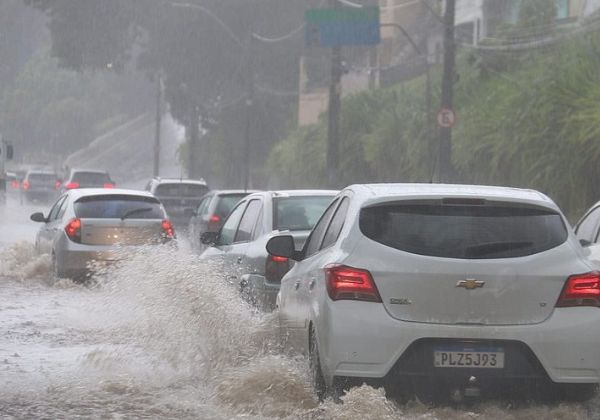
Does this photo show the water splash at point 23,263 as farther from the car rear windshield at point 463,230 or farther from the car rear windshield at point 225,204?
the car rear windshield at point 463,230

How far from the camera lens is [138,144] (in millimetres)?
140750

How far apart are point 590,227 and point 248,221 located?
133 inches

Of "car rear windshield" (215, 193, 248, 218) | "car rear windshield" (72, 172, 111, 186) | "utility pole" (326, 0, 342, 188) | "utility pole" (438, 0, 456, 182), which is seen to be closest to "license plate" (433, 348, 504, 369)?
"car rear windshield" (215, 193, 248, 218)

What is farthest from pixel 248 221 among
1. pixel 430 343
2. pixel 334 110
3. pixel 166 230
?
pixel 334 110

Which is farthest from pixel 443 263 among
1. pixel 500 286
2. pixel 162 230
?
pixel 162 230

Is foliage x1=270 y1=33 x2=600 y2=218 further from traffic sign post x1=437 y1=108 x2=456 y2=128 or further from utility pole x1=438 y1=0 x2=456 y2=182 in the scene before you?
traffic sign post x1=437 y1=108 x2=456 y2=128

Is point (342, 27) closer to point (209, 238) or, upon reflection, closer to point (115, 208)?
point (115, 208)

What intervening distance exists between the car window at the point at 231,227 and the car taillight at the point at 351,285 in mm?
6067

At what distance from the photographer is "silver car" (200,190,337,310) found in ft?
40.9

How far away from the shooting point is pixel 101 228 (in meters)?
19.3

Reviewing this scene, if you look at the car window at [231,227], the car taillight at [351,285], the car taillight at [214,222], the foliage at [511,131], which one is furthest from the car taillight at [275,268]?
the foliage at [511,131]

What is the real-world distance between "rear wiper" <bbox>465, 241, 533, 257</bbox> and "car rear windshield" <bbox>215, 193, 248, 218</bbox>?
1649cm

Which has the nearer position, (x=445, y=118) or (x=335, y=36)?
(x=445, y=118)

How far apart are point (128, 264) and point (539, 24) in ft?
96.2
